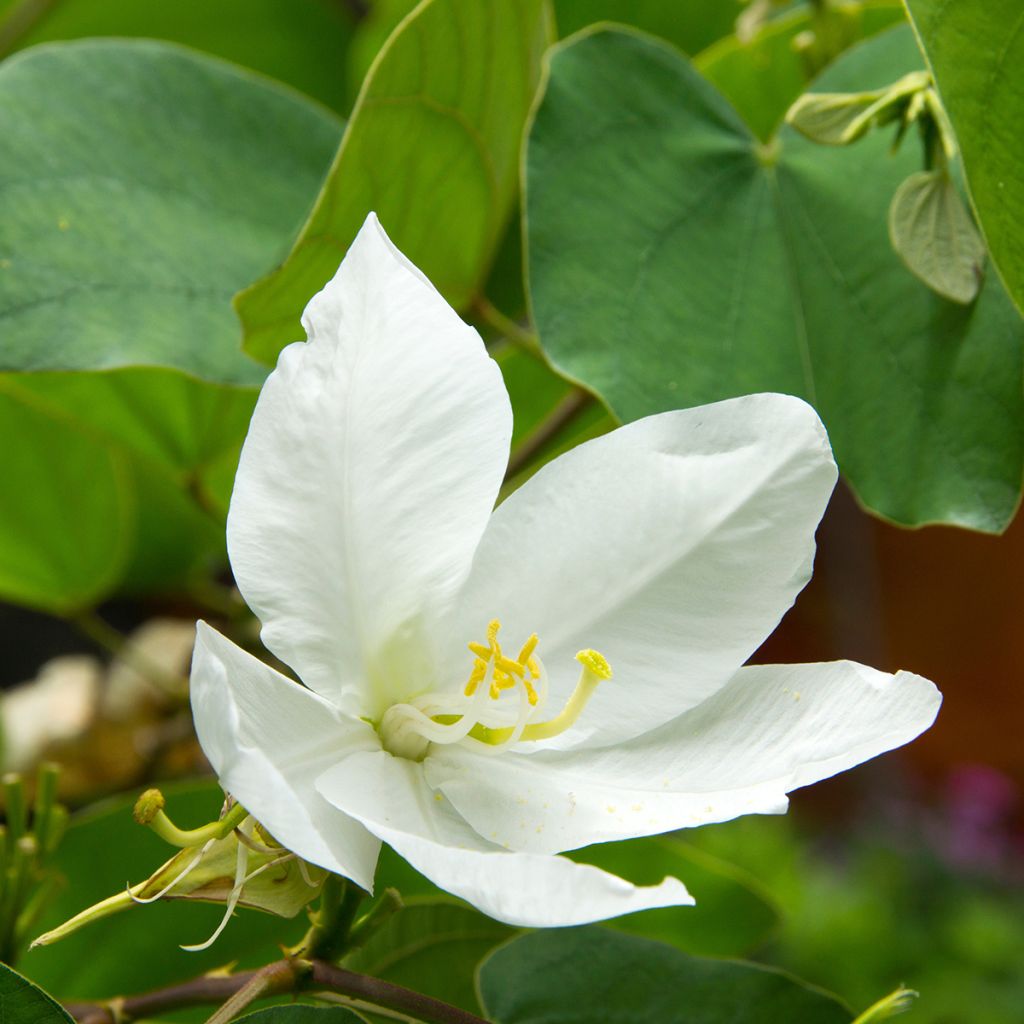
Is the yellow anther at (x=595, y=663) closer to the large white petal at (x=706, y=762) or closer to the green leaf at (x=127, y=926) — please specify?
the large white petal at (x=706, y=762)

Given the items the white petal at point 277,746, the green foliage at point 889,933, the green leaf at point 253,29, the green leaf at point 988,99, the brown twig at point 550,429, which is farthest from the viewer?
the green foliage at point 889,933

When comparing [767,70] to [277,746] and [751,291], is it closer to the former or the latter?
[751,291]

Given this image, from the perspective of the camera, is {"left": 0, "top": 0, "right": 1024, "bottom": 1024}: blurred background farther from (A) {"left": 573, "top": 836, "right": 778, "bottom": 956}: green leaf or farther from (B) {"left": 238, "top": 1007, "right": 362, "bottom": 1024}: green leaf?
(B) {"left": 238, "top": 1007, "right": 362, "bottom": 1024}: green leaf

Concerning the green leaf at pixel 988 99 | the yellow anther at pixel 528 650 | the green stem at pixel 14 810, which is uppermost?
the green leaf at pixel 988 99

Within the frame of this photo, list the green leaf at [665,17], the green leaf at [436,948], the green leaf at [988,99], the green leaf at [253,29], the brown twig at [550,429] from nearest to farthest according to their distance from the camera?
1. the green leaf at [988,99]
2. the green leaf at [436,948]
3. the brown twig at [550,429]
4. the green leaf at [665,17]
5. the green leaf at [253,29]

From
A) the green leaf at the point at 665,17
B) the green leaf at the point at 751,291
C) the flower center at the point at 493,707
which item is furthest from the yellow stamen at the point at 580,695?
the green leaf at the point at 665,17

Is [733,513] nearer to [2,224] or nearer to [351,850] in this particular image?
[351,850]

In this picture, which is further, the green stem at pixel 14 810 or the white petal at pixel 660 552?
the green stem at pixel 14 810
